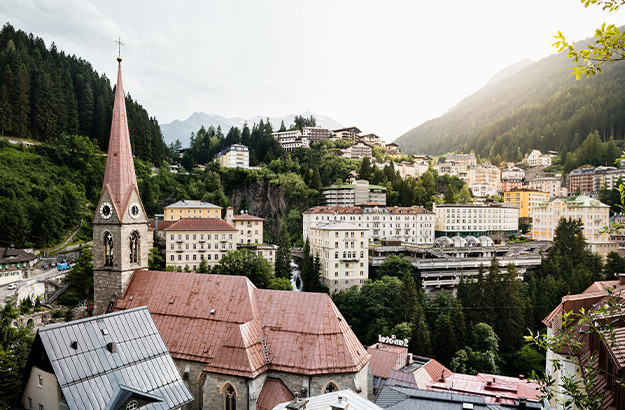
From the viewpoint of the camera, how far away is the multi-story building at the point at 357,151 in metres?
136

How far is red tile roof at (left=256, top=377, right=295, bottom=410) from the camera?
69.2ft

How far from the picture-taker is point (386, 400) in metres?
20.3

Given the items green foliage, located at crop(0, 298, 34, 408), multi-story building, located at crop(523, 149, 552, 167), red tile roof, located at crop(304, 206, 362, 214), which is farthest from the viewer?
multi-story building, located at crop(523, 149, 552, 167)

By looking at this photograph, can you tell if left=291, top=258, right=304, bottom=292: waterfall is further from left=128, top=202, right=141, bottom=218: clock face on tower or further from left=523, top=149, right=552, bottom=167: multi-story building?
left=523, top=149, right=552, bottom=167: multi-story building

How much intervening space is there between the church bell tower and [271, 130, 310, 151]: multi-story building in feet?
378

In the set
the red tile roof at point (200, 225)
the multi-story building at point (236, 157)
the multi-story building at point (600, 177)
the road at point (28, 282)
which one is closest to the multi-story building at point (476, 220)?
the multi-story building at point (600, 177)

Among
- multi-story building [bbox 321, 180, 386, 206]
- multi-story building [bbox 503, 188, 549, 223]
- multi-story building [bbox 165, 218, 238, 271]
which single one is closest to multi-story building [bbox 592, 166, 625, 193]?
multi-story building [bbox 503, 188, 549, 223]

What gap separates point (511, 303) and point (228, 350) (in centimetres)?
4851

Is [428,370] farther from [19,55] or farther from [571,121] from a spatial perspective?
[571,121]

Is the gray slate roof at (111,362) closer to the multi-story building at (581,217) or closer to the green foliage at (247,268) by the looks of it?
the green foliage at (247,268)

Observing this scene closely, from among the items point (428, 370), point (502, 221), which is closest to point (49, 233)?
point (428, 370)

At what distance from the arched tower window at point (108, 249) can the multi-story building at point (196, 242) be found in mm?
38485

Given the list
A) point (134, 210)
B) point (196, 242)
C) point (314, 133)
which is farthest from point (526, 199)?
point (134, 210)

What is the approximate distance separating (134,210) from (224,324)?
11.6m
